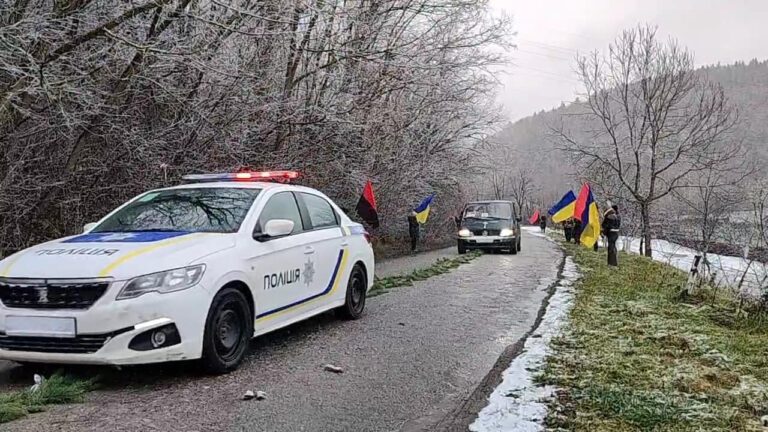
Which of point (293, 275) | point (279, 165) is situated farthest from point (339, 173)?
point (293, 275)

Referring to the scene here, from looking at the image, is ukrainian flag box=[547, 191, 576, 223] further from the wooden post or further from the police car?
the police car

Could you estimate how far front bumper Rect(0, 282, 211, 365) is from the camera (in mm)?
4832

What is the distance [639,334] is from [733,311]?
9.86ft

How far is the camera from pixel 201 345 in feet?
17.2

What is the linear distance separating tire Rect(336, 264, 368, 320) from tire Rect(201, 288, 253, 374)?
242cm

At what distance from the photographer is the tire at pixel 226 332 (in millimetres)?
5348

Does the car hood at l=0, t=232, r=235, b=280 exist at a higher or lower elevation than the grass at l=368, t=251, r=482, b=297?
higher

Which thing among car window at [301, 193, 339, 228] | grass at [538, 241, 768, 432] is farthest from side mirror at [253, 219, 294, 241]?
grass at [538, 241, 768, 432]

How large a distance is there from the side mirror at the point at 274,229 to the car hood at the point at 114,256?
383 mm

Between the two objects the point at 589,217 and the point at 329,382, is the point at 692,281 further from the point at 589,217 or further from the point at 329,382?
the point at 329,382

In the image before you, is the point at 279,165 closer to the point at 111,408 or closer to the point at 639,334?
the point at 639,334

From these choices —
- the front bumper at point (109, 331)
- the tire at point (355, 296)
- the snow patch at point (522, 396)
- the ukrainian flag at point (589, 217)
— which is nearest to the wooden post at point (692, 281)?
the snow patch at point (522, 396)

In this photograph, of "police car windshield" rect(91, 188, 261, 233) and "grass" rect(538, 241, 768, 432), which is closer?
"grass" rect(538, 241, 768, 432)

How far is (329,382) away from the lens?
5.48 m
